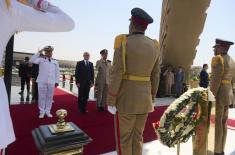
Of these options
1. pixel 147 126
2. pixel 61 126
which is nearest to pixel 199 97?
pixel 61 126

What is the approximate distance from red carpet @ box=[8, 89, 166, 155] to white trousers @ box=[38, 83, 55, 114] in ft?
0.79

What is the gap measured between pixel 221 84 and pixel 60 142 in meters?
2.48

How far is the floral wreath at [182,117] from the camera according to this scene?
105 inches

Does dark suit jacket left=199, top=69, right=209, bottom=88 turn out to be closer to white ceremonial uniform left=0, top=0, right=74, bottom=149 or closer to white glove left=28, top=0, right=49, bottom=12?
white ceremonial uniform left=0, top=0, right=74, bottom=149

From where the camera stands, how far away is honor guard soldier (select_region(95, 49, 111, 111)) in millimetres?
6439

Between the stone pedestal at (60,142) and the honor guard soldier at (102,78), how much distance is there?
13.7 feet

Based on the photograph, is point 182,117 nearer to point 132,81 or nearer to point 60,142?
point 132,81

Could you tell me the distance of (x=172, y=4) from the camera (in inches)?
335

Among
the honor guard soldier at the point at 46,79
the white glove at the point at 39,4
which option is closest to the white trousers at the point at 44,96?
the honor guard soldier at the point at 46,79

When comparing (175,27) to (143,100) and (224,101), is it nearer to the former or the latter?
(224,101)

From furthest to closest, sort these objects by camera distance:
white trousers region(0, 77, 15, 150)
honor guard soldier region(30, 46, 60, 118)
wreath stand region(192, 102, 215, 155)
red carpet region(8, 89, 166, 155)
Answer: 1. honor guard soldier region(30, 46, 60, 118)
2. red carpet region(8, 89, 166, 155)
3. wreath stand region(192, 102, 215, 155)
4. white trousers region(0, 77, 15, 150)

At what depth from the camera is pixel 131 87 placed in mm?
2701

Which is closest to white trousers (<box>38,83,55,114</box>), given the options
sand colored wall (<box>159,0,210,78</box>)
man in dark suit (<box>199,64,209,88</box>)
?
sand colored wall (<box>159,0,210,78</box>)

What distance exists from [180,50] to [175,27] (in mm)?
1227
